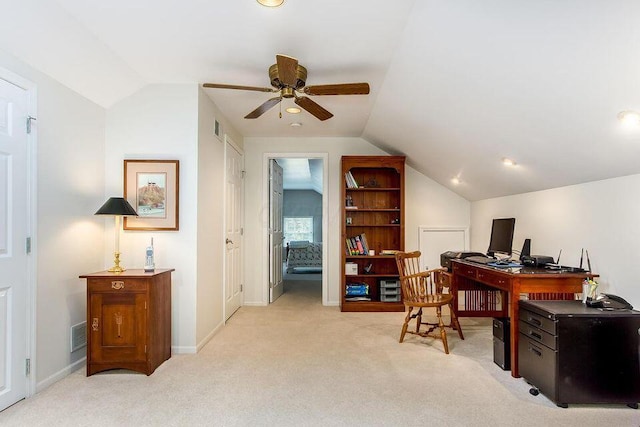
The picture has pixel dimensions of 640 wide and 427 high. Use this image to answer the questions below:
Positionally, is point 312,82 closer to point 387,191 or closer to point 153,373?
point 387,191

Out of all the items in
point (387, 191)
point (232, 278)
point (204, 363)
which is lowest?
point (204, 363)

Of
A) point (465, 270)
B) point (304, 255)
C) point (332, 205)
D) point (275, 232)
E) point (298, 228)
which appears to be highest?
point (332, 205)

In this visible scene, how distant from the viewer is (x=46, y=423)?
2.14 meters

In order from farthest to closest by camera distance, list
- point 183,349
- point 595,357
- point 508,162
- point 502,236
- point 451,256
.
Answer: point 451,256, point 502,236, point 508,162, point 183,349, point 595,357

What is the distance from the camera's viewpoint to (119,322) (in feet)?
9.30

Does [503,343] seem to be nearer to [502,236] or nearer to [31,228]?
[502,236]

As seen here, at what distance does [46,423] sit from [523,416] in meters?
2.82

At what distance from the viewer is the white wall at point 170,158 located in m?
3.35

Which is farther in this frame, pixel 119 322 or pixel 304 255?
pixel 304 255

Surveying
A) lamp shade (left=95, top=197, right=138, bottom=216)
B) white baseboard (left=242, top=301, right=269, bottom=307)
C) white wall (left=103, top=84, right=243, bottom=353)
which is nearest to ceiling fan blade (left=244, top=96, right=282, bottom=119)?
white wall (left=103, top=84, right=243, bottom=353)

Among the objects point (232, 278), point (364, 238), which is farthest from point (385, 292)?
point (232, 278)

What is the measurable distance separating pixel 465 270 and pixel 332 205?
216 centimetres

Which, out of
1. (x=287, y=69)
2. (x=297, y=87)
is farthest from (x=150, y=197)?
(x=287, y=69)

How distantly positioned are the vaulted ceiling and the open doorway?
7.21ft
